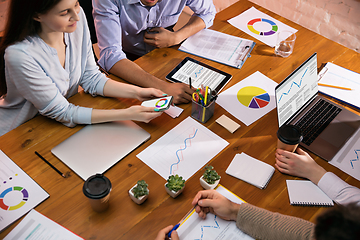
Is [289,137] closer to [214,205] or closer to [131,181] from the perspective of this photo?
[214,205]

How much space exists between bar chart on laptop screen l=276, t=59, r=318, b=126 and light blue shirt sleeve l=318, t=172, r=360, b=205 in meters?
0.28

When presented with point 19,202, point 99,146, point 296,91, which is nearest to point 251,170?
point 296,91

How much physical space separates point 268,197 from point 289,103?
42cm

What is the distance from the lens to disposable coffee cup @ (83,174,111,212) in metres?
0.96

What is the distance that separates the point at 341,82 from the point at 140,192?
1.17m

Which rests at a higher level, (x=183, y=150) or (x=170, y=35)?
(x=170, y=35)

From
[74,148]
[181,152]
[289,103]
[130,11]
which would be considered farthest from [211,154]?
[130,11]

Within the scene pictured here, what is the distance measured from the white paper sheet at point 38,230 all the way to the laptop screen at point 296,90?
3.01 ft

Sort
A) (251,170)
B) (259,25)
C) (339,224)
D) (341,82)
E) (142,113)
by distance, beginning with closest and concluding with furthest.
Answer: (339,224)
(251,170)
(142,113)
(341,82)
(259,25)

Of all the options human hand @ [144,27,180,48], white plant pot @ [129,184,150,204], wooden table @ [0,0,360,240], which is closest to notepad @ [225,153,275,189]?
wooden table @ [0,0,360,240]

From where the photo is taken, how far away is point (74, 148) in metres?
1.20

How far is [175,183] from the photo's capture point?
40.8 inches

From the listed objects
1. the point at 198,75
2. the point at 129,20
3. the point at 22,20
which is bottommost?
the point at 198,75

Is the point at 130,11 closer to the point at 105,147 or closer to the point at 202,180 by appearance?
the point at 105,147
